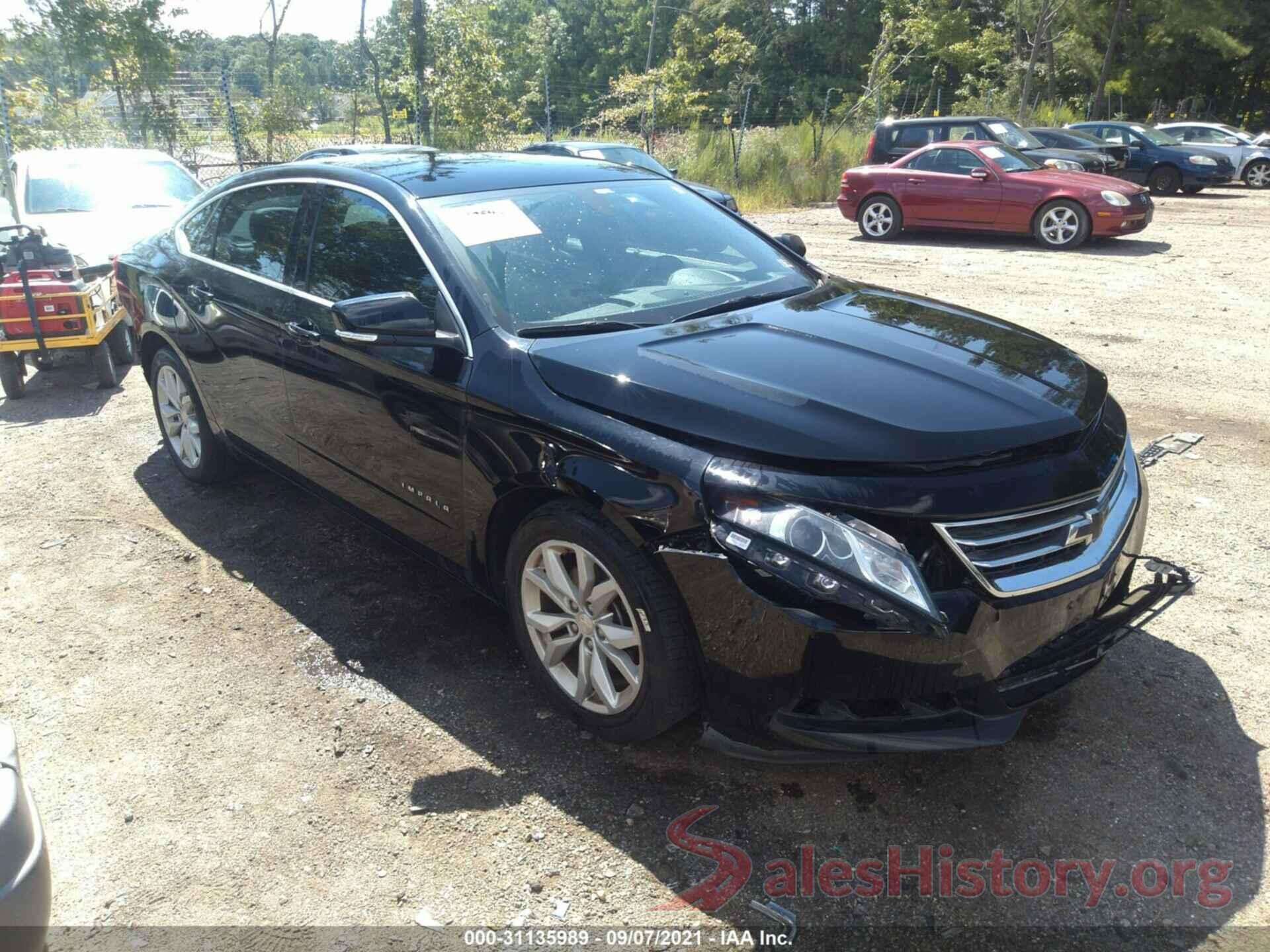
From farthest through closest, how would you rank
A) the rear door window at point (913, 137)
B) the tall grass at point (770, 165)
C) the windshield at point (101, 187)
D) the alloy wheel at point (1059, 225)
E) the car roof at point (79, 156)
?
the tall grass at point (770, 165)
the rear door window at point (913, 137)
the alloy wheel at point (1059, 225)
the car roof at point (79, 156)
the windshield at point (101, 187)

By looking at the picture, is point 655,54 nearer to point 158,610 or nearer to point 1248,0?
point 1248,0

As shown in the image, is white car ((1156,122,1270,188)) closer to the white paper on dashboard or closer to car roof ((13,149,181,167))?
car roof ((13,149,181,167))

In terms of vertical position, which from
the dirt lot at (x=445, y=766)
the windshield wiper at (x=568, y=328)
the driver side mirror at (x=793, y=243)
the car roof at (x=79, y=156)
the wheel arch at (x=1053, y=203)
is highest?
the car roof at (x=79, y=156)

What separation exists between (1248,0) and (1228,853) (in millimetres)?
38938

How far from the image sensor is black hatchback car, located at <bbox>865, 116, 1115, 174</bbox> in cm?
1385

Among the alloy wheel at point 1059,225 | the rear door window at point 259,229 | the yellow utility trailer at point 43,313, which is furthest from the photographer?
the alloy wheel at point 1059,225

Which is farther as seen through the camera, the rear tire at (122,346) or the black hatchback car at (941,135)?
the black hatchback car at (941,135)

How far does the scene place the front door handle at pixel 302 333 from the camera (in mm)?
3738

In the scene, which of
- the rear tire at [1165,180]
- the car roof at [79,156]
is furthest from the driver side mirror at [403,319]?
the rear tire at [1165,180]

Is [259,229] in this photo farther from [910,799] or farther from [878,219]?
[878,219]

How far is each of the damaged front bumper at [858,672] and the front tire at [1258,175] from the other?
22637mm

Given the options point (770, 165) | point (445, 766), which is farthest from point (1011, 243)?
point (445, 766)

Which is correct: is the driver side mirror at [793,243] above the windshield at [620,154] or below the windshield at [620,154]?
below

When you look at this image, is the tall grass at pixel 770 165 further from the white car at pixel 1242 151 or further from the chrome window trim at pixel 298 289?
the chrome window trim at pixel 298 289
